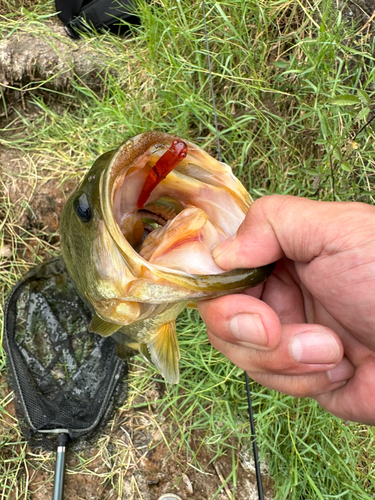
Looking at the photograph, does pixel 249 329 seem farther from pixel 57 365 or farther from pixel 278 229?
pixel 57 365

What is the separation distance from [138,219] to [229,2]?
1.68m

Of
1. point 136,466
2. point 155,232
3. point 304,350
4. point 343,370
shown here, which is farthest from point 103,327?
point 136,466

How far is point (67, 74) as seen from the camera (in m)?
2.93

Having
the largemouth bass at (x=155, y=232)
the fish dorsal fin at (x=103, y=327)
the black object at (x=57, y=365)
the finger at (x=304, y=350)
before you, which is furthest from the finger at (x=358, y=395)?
the black object at (x=57, y=365)

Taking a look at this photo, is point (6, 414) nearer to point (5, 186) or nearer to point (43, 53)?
point (5, 186)

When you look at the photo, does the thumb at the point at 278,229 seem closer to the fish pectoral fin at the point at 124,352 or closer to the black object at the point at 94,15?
the fish pectoral fin at the point at 124,352

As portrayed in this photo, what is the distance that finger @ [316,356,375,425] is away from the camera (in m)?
1.29

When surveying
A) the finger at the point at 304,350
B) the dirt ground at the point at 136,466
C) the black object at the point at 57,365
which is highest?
the finger at the point at 304,350

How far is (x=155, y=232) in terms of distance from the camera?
52.7 inches

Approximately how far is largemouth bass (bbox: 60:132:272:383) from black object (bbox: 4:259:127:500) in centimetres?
142

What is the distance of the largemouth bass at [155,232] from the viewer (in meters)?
1.04

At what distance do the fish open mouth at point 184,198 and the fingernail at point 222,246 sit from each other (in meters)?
0.02

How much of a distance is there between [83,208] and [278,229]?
609mm

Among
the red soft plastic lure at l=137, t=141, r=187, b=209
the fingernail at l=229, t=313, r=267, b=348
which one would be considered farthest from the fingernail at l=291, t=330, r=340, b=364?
the red soft plastic lure at l=137, t=141, r=187, b=209
